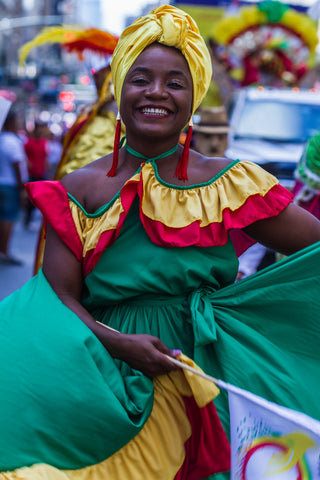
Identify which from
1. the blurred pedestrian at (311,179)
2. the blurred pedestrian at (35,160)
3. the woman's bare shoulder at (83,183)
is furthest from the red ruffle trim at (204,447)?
the blurred pedestrian at (35,160)

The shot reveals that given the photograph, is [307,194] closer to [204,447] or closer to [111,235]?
[111,235]

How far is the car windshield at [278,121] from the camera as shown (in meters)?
7.89

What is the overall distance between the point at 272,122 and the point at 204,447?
6712mm

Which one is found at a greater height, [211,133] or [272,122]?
[211,133]

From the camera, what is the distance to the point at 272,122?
816 centimetres

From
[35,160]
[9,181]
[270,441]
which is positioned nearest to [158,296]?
[270,441]

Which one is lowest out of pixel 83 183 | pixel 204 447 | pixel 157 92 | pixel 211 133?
pixel 211 133

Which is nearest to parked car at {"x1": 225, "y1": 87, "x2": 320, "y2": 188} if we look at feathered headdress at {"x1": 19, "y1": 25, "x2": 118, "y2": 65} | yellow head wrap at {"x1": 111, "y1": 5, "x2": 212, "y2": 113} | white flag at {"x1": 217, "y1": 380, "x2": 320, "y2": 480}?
feathered headdress at {"x1": 19, "y1": 25, "x2": 118, "y2": 65}

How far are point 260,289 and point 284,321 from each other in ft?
0.41

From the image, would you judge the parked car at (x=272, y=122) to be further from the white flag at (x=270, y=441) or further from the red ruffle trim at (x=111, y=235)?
the white flag at (x=270, y=441)

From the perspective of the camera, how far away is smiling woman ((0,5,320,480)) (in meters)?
1.84

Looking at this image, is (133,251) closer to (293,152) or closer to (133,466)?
(133,466)

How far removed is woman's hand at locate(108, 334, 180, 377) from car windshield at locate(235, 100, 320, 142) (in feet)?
20.5

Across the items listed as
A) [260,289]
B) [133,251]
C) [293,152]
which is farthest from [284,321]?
[293,152]
